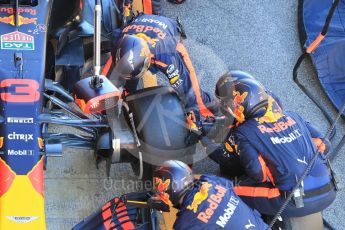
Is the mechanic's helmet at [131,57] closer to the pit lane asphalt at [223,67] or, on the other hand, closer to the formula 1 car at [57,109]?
the formula 1 car at [57,109]

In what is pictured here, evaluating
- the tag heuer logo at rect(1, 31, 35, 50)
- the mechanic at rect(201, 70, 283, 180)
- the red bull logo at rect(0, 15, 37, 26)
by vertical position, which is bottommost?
the mechanic at rect(201, 70, 283, 180)

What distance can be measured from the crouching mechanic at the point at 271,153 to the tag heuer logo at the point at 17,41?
3.59 ft

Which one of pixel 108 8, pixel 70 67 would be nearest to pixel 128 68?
pixel 70 67

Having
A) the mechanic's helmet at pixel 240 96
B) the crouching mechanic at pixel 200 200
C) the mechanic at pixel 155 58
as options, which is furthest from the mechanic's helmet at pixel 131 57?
the crouching mechanic at pixel 200 200

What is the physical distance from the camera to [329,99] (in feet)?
14.6

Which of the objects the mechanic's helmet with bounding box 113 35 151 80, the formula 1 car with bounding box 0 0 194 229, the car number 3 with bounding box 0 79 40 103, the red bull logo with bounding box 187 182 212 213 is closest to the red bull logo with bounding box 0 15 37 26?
the formula 1 car with bounding box 0 0 194 229

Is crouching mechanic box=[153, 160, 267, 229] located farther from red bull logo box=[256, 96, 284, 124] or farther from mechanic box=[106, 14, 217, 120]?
mechanic box=[106, 14, 217, 120]

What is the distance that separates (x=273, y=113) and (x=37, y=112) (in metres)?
1.28

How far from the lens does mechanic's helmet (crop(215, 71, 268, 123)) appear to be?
3287 millimetres

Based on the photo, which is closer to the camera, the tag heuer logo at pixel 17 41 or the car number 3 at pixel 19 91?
the car number 3 at pixel 19 91

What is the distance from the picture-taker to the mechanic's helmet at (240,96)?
329 centimetres

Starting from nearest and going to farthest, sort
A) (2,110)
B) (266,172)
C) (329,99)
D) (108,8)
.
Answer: (2,110) < (266,172) < (108,8) < (329,99)

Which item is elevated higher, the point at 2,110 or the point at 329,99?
the point at 2,110

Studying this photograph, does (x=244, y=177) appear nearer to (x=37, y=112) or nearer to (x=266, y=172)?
(x=266, y=172)
